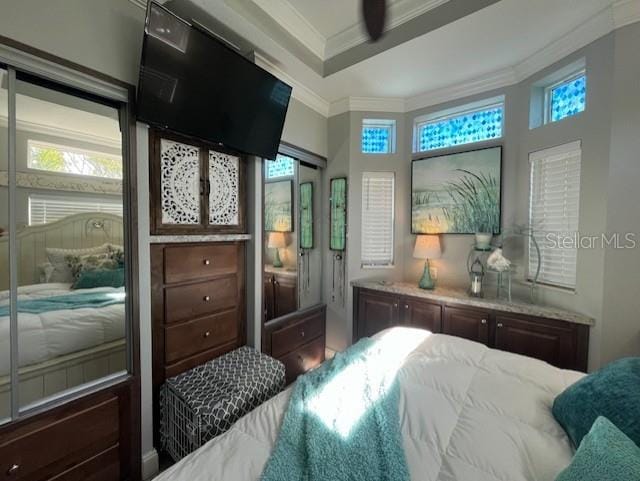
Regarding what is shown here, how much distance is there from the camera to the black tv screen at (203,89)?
1467 mm

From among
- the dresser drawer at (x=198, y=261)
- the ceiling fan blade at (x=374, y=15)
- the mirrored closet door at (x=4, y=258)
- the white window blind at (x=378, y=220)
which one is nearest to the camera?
the ceiling fan blade at (x=374, y=15)

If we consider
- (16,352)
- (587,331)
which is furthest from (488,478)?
(16,352)

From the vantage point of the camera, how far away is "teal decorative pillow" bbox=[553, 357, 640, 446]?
3.08 ft

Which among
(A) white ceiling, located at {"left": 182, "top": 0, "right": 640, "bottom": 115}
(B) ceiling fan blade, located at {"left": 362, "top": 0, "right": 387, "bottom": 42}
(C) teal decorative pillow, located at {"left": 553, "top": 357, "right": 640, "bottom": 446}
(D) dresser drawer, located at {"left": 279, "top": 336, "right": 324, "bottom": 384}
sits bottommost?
(D) dresser drawer, located at {"left": 279, "top": 336, "right": 324, "bottom": 384}

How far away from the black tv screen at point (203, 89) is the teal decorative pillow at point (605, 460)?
7.44 feet

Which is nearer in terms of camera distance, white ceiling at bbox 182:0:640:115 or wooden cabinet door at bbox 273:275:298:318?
white ceiling at bbox 182:0:640:115

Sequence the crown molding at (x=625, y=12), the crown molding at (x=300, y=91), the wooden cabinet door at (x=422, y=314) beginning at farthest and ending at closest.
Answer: the wooden cabinet door at (x=422, y=314) → the crown molding at (x=300, y=91) → the crown molding at (x=625, y=12)

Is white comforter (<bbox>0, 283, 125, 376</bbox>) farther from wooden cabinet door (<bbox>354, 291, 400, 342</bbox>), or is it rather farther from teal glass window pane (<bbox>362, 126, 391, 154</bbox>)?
teal glass window pane (<bbox>362, 126, 391, 154</bbox>)

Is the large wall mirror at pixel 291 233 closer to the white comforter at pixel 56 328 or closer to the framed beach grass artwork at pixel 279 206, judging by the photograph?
the framed beach grass artwork at pixel 279 206

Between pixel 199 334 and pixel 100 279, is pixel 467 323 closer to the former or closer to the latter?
pixel 199 334

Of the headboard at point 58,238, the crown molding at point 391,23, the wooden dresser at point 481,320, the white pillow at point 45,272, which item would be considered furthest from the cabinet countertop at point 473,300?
the white pillow at point 45,272

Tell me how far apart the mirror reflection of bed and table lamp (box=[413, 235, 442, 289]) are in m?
2.54

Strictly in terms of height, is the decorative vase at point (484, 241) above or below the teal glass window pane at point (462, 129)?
below

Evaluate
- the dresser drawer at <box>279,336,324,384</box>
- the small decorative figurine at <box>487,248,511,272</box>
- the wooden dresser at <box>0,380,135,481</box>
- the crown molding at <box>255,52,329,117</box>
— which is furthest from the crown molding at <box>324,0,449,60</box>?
the dresser drawer at <box>279,336,324,384</box>
